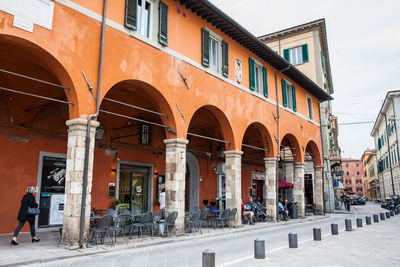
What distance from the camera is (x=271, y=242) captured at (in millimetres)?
9305

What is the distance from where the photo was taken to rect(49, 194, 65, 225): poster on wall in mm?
10594

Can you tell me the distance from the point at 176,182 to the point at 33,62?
5.36 meters

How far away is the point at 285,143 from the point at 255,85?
701 cm

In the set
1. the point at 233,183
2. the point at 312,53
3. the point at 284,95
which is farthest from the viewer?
the point at 312,53

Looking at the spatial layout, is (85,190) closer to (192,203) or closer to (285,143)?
(192,203)

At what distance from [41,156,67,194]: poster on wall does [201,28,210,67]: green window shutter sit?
20.5 ft

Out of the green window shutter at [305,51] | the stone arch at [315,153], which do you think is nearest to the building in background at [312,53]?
the green window shutter at [305,51]


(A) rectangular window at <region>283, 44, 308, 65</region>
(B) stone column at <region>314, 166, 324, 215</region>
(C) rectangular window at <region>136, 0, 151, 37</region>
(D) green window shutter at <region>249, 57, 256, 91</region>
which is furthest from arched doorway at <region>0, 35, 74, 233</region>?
(A) rectangular window at <region>283, 44, 308, 65</region>

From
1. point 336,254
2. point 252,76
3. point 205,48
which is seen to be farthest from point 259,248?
point 252,76

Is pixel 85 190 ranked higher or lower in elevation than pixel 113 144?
lower

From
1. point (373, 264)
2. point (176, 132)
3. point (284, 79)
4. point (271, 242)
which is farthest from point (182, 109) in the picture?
point (284, 79)

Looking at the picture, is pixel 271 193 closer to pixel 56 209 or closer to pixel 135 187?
pixel 135 187

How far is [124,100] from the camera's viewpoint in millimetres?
11820

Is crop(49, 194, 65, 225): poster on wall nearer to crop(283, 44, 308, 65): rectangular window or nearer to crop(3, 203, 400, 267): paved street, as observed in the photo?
crop(3, 203, 400, 267): paved street
